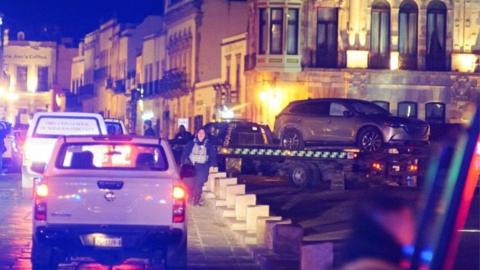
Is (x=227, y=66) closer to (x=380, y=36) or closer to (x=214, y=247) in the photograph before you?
(x=380, y=36)

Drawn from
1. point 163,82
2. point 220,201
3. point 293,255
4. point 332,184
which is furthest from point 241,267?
point 163,82

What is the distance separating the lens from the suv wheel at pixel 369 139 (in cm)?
3512

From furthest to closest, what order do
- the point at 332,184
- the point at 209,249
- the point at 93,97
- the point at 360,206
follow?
the point at 93,97, the point at 332,184, the point at 209,249, the point at 360,206

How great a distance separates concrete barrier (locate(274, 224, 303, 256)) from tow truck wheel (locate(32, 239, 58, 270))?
3.58 meters

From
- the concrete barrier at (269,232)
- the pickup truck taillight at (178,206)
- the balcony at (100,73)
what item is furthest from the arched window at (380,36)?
the balcony at (100,73)

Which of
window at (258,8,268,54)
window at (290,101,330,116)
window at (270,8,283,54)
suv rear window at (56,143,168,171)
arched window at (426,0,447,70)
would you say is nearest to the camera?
suv rear window at (56,143,168,171)

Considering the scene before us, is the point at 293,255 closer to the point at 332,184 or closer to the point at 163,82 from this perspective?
the point at 332,184

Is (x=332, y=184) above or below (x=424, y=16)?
below

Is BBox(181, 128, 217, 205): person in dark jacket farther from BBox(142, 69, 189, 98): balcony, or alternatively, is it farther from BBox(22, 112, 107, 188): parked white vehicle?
BBox(142, 69, 189, 98): balcony

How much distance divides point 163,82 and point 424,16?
1088 inches

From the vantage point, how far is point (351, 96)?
168ft

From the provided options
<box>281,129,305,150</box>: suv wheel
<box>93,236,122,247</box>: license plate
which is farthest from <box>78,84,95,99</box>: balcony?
<box>93,236,122,247</box>: license plate

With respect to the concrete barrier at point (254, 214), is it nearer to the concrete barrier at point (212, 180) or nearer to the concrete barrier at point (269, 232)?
the concrete barrier at point (269, 232)

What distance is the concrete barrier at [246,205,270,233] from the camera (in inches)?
696
